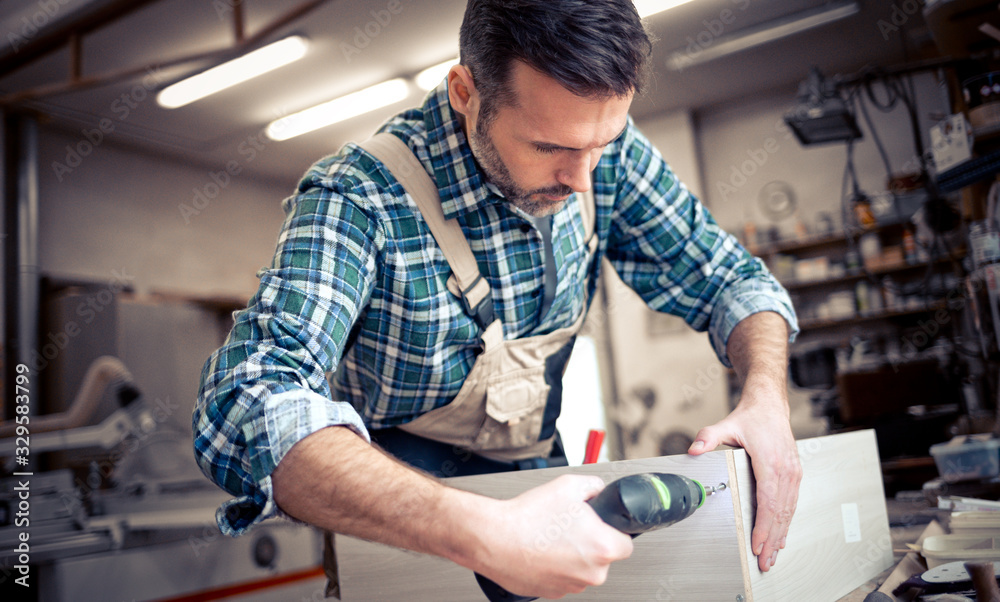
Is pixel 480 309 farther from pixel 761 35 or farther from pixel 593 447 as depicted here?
pixel 761 35

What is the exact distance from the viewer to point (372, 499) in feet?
2.09

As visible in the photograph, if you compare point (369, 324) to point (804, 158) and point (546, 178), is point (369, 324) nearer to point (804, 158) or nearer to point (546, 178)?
point (546, 178)

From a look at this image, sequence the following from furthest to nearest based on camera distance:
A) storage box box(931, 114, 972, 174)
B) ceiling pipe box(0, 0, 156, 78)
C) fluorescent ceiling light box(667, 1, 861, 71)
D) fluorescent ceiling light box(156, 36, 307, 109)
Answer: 1. fluorescent ceiling light box(667, 1, 861, 71)
2. fluorescent ceiling light box(156, 36, 307, 109)
3. ceiling pipe box(0, 0, 156, 78)
4. storage box box(931, 114, 972, 174)

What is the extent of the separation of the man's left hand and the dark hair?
0.45 metres

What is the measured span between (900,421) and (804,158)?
350 cm

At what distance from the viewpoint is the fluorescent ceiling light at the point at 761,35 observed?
4.64m

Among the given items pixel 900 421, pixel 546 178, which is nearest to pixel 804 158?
pixel 900 421

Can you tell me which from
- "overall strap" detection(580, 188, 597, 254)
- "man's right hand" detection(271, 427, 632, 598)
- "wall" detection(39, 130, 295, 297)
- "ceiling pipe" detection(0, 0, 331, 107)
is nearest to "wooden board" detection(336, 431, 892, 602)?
"man's right hand" detection(271, 427, 632, 598)

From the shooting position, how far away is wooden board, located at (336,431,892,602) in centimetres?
73

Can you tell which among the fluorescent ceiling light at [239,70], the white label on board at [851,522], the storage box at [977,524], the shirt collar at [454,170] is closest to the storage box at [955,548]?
the storage box at [977,524]

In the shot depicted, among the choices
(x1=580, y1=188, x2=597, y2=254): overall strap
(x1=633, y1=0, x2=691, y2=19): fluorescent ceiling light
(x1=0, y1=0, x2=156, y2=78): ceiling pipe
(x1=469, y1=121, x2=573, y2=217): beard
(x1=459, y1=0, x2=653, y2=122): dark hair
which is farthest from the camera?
(x1=633, y1=0, x2=691, y2=19): fluorescent ceiling light

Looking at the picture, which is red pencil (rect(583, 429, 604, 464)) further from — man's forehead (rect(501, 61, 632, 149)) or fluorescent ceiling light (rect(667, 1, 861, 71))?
fluorescent ceiling light (rect(667, 1, 861, 71))

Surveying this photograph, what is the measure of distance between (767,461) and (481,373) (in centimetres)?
45

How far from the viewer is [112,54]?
14.7 ft
